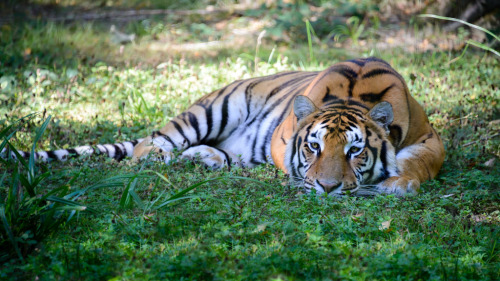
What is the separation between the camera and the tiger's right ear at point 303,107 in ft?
13.1

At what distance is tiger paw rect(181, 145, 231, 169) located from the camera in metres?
4.58

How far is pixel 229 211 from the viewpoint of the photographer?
10.5ft

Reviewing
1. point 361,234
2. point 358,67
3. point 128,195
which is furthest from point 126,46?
point 361,234

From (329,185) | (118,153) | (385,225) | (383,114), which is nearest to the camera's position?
(385,225)

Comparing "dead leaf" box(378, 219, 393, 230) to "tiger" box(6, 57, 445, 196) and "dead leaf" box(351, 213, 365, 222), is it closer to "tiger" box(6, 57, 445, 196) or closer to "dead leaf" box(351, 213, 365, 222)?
"dead leaf" box(351, 213, 365, 222)

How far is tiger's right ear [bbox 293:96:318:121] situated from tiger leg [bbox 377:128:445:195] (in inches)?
29.2

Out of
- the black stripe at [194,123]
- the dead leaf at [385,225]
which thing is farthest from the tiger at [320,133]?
the dead leaf at [385,225]

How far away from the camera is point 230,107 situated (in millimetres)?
5211

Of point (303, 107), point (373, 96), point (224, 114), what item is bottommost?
point (224, 114)

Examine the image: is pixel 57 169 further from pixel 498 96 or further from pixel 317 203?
pixel 498 96

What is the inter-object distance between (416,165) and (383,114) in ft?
1.59

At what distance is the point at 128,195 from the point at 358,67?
2.23 metres

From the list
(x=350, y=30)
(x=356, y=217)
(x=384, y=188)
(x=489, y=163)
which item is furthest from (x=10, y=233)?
(x=350, y=30)

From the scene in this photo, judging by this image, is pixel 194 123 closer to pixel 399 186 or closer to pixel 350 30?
pixel 399 186
